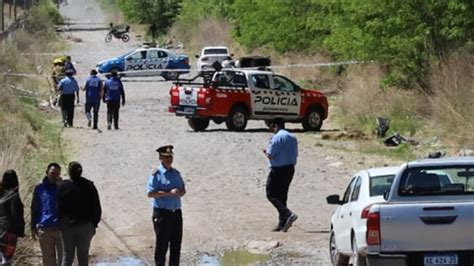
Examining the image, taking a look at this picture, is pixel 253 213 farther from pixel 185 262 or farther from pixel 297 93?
pixel 297 93

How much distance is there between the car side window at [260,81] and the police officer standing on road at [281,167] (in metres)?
Result: 16.5

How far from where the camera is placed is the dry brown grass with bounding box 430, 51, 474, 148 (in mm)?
29188

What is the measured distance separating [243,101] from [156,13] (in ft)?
223

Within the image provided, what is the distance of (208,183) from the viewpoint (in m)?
26.3

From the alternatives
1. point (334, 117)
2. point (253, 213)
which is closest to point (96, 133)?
point (334, 117)

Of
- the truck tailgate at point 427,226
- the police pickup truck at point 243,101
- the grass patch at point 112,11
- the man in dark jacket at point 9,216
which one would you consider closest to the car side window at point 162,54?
the police pickup truck at point 243,101

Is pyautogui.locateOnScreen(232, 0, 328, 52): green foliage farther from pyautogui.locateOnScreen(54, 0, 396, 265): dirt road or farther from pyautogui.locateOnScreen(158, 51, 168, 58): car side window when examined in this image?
pyautogui.locateOnScreen(54, 0, 396, 265): dirt road

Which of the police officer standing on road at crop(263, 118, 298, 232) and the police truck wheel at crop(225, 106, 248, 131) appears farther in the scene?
the police truck wheel at crop(225, 106, 248, 131)

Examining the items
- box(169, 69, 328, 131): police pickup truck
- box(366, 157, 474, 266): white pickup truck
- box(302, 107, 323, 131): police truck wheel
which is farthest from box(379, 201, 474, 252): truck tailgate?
box(302, 107, 323, 131): police truck wheel

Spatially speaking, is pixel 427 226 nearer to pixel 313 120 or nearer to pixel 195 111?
pixel 195 111

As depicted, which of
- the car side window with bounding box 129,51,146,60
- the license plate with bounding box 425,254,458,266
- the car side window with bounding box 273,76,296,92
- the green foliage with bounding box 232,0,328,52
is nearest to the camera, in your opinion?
the license plate with bounding box 425,254,458,266

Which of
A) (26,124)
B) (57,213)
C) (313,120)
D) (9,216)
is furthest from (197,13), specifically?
(9,216)

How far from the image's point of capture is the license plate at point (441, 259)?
13539mm

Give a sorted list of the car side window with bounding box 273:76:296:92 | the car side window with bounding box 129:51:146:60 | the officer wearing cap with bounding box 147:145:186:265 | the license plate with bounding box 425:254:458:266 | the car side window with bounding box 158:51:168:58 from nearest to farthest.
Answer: the license plate with bounding box 425:254:458:266 < the officer wearing cap with bounding box 147:145:186:265 < the car side window with bounding box 273:76:296:92 < the car side window with bounding box 129:51:146:60 < the car side window with bounding box 158:51:168:58
